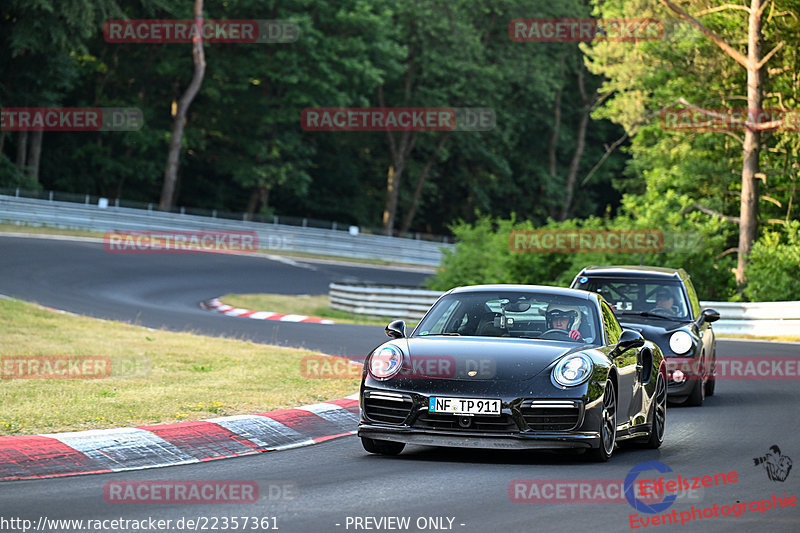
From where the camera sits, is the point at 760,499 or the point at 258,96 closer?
the point at 760,499

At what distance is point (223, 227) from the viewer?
50500 mm

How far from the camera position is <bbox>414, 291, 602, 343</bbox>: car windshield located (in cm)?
1016

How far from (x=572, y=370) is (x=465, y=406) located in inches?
33.4

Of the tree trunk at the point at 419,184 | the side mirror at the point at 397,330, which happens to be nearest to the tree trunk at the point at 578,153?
the tree trunk at the point at 419,184

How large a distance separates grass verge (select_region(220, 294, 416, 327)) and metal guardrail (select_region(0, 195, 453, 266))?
14343mm

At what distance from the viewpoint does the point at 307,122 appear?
59844mm

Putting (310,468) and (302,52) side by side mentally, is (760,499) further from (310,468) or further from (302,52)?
(302,52)

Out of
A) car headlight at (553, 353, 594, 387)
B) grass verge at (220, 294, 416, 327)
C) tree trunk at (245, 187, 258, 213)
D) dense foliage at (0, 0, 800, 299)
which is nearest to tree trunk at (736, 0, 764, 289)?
dense foliage at (0, 0, 800, 299)

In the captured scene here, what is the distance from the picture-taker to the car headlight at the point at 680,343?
1424cm

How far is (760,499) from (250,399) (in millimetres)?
5720

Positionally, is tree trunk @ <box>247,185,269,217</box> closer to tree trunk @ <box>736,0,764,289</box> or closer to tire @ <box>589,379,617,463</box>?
tree trunk @ <box>736,0,764,289</box>

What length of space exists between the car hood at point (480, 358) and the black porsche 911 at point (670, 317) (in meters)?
4.78

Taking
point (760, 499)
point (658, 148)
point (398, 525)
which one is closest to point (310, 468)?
point (398, 525)

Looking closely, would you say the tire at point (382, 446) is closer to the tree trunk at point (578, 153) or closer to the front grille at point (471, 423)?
the front grille at point (471, 423)
